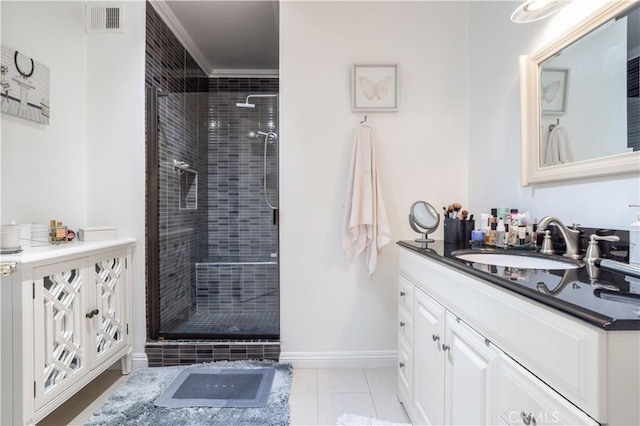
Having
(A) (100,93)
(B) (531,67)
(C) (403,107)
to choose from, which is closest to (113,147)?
(A) (100,93)

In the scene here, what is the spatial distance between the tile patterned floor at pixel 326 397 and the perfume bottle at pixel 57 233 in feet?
3.00

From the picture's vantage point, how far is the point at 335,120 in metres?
2.18

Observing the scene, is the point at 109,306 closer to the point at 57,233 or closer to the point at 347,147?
the point at 57,233

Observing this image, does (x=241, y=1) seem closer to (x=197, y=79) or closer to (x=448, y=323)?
(x=197, y=79)

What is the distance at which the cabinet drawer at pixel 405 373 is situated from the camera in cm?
154

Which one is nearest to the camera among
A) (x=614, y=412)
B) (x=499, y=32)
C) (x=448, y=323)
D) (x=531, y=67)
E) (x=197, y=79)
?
(x=614, y=412)

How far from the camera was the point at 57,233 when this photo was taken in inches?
71.1

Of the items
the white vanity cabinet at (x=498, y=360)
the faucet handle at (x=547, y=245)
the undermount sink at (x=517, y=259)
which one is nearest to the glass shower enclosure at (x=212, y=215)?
the white vanity cabinet at (x=498, y=360)

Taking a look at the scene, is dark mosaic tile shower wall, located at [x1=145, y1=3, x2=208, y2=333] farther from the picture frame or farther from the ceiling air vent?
the picture frame

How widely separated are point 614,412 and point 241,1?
2.85 m

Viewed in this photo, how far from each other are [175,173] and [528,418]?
2.56 m

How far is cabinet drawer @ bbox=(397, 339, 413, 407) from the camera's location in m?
1.54

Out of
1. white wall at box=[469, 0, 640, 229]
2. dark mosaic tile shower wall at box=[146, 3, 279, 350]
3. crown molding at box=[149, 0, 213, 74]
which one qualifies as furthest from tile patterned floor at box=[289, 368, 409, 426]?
crown molding at box=[149, 0, 213, 74]

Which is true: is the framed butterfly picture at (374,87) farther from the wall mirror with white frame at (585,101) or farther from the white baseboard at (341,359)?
the white baseboard at (341,359)
